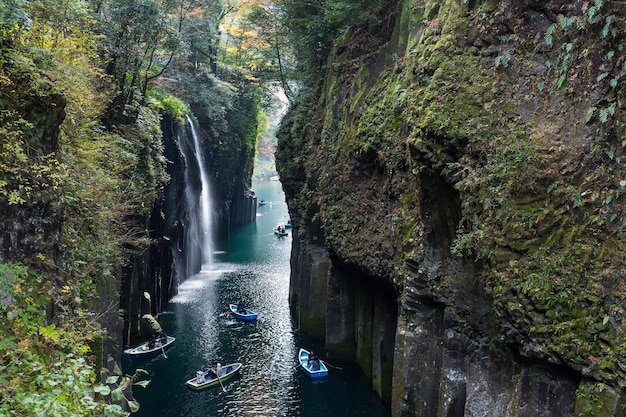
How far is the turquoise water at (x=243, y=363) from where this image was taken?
17969 mm

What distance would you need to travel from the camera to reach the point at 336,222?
2077 cm

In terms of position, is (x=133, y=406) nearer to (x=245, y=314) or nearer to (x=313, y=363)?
(x=313, y=363)

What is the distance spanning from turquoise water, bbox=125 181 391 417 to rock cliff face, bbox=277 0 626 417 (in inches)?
79.5

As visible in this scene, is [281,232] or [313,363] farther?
[281,232]

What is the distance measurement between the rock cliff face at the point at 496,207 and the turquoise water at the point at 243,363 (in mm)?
2020

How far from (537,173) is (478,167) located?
1576 mm

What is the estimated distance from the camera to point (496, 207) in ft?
36.3

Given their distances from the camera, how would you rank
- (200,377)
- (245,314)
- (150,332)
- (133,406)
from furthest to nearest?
1. (245,314)
2. (150,332)
3. (200,377)
4. (133,406)

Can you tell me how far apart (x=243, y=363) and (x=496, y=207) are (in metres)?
14.2

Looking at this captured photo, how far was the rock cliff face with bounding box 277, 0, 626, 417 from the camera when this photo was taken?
925cm

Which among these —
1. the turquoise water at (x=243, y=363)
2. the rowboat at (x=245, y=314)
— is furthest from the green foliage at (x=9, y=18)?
the rowboat at (x=245, y=314)

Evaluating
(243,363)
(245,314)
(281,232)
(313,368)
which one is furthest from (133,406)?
(281,232)

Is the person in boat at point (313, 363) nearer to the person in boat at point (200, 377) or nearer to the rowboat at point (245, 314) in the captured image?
the person in boat at point (200, 377)

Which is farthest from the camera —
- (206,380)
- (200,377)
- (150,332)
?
(150,332)
